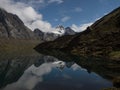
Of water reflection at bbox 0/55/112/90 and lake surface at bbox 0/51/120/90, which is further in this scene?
lake surface at bbox 0/51/120/90

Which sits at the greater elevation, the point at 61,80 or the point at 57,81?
the point at 61,80

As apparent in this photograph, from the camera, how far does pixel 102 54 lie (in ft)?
650

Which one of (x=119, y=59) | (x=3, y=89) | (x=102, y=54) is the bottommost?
(x=3, y=89)

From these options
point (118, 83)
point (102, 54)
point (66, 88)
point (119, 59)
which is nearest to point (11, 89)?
point (66, 88)

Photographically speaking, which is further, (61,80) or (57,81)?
(61,80)

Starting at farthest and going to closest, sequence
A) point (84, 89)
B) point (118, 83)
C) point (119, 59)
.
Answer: point (119, 59), point (84, 89), point (118, 83)

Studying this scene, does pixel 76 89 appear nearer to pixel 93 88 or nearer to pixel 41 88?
pixel 93 88

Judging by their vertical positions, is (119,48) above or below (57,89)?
above

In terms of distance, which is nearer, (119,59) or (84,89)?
(84,89)

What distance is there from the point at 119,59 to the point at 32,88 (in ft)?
270

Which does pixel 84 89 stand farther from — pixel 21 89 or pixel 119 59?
pixel 119 59

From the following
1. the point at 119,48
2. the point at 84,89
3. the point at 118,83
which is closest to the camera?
the point at 118,83

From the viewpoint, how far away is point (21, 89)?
269 feet

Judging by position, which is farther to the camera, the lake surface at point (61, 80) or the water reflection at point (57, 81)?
the lake surface at point (61, 80)
